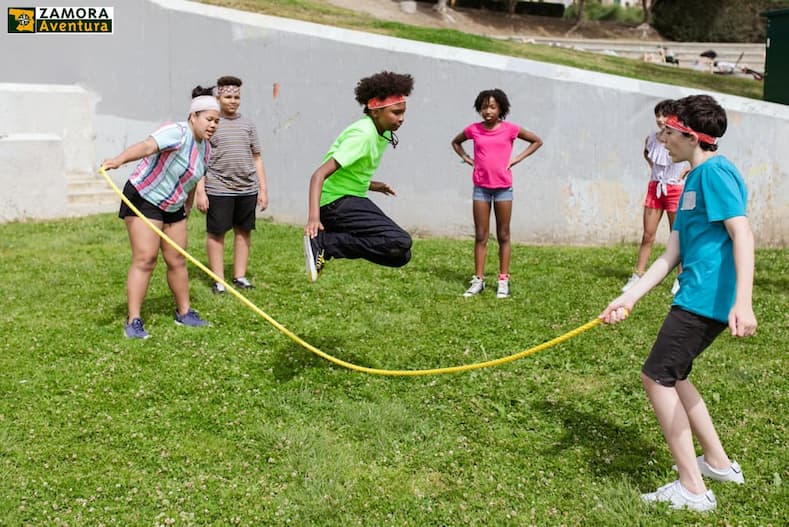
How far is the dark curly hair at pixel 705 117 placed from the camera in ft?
14.1

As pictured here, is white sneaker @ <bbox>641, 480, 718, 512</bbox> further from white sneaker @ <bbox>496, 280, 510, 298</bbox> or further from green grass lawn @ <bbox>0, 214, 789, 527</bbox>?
white sneaker @ <bbox>496, 280, 510, 298</bbox>

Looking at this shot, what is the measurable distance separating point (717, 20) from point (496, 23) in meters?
11.6

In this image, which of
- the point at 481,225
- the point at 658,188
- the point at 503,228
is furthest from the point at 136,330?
the point at 658,188

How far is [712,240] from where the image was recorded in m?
4.23

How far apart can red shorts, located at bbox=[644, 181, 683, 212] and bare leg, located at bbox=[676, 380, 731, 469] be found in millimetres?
4667

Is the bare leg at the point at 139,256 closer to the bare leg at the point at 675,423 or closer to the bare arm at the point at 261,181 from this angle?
the bare arm at the point at 261,181

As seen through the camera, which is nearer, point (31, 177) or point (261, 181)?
point (261, 181)

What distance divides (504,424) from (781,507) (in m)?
1.79

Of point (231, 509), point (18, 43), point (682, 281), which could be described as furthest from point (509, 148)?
point (18, 43)

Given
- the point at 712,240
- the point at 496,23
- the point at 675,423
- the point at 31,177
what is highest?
the point at 496,23

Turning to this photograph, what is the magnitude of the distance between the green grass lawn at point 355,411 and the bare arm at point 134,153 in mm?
1581

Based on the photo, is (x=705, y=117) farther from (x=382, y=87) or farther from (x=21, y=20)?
(x=21, y=20)

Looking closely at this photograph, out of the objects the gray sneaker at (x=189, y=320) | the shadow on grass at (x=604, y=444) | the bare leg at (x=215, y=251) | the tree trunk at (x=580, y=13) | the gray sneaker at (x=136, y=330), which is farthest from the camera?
the tree trunk at (x=580, y=13)

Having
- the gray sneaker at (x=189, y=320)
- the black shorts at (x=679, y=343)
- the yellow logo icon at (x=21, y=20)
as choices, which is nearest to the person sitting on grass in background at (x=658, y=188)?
the gray sneaker at (x=189, y=320)
